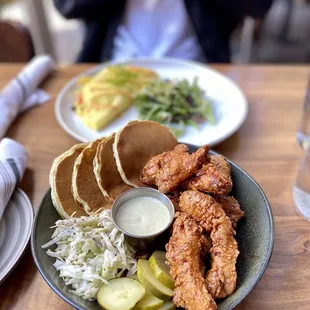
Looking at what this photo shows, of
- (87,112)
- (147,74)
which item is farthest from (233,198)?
(147,74)

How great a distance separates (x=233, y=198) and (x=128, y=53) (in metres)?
1.86

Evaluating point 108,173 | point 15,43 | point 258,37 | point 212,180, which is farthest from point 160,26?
point 258,37

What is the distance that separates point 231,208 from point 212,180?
0.43 feet

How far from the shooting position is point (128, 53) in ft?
9.58

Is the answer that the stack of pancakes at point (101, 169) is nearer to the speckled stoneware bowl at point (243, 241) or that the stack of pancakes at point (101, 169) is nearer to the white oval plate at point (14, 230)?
the speckled stoneware bowl at point (243, 241)

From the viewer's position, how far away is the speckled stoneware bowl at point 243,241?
3.55ft

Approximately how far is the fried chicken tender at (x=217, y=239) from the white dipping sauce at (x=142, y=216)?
0.25 ft

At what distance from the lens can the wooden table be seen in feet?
4.07

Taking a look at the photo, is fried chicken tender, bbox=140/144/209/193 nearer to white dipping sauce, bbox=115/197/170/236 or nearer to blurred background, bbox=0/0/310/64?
white dipping sauce, bbox=115/197/170/236

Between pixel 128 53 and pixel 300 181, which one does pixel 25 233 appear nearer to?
pixel 300 181

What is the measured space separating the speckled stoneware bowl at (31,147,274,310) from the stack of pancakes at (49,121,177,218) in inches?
2.7

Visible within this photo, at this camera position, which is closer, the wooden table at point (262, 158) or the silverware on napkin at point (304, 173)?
the wooden table at point (262, 158)

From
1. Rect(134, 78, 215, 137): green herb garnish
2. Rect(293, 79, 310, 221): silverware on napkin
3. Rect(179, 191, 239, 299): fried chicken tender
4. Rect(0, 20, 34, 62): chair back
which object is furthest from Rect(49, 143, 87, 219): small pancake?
Rect(0, 20, 34, 62): chair back

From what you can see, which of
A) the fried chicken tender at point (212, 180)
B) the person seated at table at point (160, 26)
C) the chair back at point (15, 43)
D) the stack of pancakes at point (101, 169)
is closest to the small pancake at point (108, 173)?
the stack of pancakes at point (101, 169)
